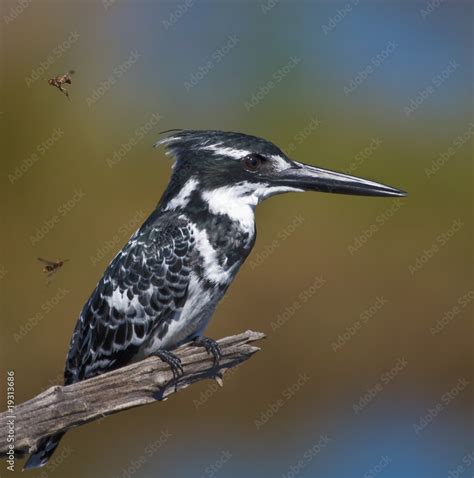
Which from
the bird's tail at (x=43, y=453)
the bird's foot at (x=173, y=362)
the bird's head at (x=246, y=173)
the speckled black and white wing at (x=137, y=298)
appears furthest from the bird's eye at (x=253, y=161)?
the bird's tail at (x=43, y=453)

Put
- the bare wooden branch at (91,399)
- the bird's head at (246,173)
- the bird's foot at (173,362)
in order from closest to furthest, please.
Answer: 1. the bare wooden branch at (91,399)
2. the bird's foot at (173,362)
3. the bird's head at (246,173)

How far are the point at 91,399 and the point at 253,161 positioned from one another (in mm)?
1418

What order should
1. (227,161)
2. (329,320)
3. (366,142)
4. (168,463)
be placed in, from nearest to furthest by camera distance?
(227,161), (168,463), (329,320), (366,142)

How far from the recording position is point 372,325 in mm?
9992

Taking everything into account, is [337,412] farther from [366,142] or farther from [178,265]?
[178,265]

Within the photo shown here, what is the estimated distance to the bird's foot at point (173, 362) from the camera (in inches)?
170

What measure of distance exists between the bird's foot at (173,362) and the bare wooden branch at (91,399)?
19 millimetres

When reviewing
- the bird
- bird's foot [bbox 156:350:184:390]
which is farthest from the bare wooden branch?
the bird

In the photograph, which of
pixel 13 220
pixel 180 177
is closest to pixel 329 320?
pixel 13 220

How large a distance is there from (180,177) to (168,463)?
5.15 m

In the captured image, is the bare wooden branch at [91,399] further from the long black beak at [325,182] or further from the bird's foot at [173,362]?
the long black beak at [325,182]

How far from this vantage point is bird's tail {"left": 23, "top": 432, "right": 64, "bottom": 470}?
184 inches

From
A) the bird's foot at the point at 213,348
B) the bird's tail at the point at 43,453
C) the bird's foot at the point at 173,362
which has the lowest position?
the bird's tail at the point at 43,453

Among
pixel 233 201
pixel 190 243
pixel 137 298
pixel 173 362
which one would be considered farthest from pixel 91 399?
pixel 233 201
